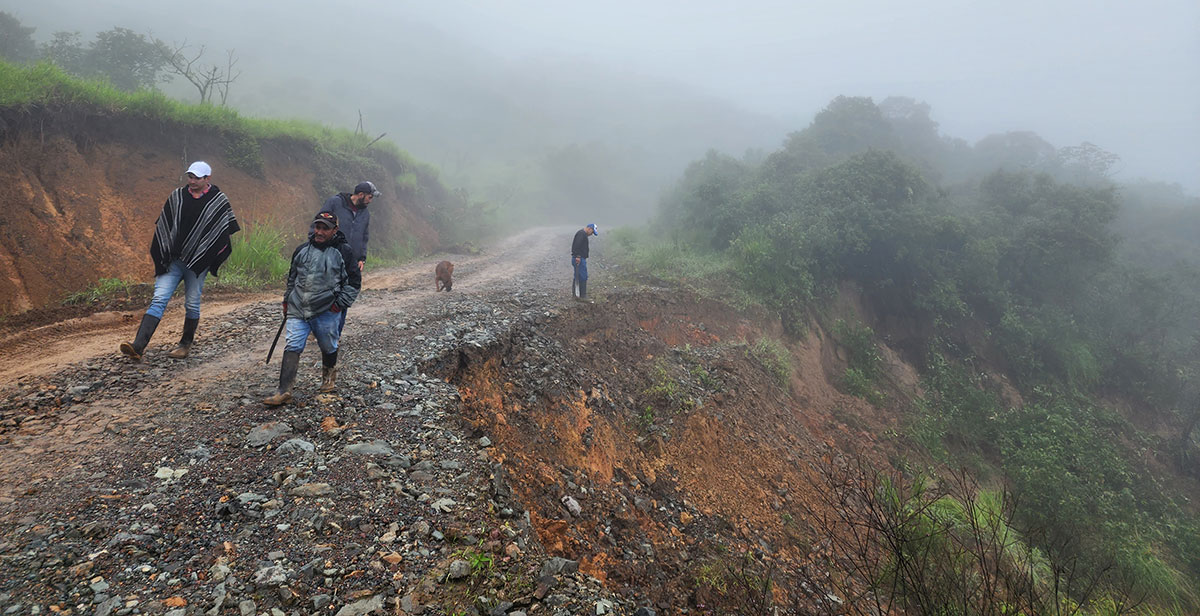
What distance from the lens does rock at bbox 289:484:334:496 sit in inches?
128

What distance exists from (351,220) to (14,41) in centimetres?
2339

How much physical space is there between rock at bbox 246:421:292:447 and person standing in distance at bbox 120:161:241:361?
6.40 feet

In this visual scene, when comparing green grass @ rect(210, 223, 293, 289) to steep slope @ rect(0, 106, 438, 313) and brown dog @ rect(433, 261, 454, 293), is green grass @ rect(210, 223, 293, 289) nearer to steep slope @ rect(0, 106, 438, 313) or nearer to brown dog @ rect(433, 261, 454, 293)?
steep slope @ rect(0, 106, 438, 313)

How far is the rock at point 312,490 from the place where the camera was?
3.25m

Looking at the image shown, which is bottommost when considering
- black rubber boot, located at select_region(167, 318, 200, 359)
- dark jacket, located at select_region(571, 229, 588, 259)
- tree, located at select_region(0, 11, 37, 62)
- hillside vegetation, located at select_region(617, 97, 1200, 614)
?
hillside vegetation, located at select_region(617, 97, 1200, 614)

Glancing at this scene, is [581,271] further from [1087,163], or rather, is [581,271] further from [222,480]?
[1087,163]

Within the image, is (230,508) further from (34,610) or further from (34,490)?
(34,490)

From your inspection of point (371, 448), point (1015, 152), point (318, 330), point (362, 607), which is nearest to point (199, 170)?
point (318, 330)

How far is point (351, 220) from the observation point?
5672 mm

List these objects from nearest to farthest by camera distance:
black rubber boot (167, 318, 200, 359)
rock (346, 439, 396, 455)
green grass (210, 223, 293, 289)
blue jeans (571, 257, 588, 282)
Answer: rock (346, 439, 396, 455) < black rubber boot (167, 318, 200, 359) < green grass (210, 223, 293, 289) < blue jeans (571, 257, 588, 282)

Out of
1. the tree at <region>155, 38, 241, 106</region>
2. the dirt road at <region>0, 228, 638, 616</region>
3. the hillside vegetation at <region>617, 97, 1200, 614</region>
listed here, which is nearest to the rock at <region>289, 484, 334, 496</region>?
the dirt road at <region>0, 228, 638, 616</region>

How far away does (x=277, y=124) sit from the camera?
14555 millimetres

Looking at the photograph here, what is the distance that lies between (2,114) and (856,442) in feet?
55.6

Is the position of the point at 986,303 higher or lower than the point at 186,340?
lower
